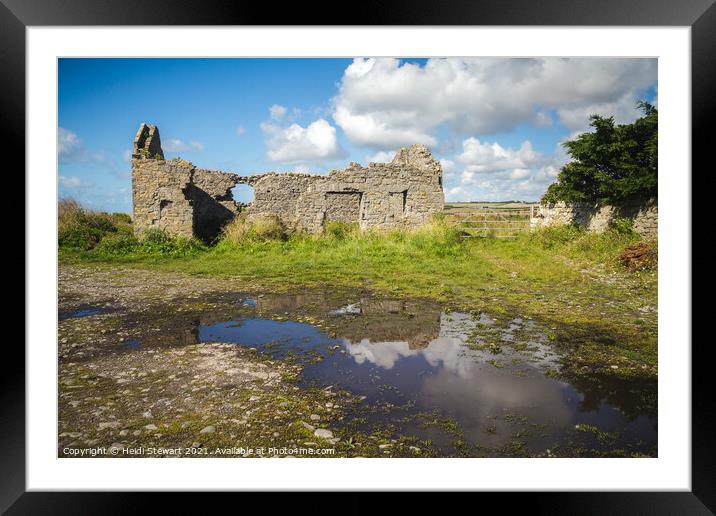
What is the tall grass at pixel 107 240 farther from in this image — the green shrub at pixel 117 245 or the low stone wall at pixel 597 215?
the low stone wall at pixel 597 215

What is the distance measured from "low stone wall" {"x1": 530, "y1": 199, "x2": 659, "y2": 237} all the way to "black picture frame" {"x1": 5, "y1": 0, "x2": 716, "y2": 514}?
632 cm

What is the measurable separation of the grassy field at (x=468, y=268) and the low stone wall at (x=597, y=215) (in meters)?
0.36

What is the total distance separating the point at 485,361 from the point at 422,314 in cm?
175

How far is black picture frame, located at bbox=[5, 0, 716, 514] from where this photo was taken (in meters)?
2.85

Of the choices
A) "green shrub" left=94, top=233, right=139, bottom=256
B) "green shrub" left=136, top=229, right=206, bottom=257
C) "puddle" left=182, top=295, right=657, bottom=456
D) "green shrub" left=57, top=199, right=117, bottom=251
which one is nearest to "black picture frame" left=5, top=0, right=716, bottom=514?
"puddle" left=182, top=295, right=657, bottom=456

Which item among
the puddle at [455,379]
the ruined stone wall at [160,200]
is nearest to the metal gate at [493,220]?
the ruined stone wall at [160,200]

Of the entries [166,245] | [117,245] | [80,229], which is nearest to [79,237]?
[80,229]

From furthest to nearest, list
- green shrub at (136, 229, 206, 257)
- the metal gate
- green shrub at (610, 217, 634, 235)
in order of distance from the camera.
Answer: the metal gate < green shrub at (136, 229, 206, 257) < green shrub at (610, 217, 634, 235)

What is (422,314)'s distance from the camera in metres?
5.86

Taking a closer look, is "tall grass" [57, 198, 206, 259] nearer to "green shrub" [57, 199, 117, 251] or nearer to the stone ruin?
"green shrub" [57, 199, 117, 251]

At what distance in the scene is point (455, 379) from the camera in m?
3.78
